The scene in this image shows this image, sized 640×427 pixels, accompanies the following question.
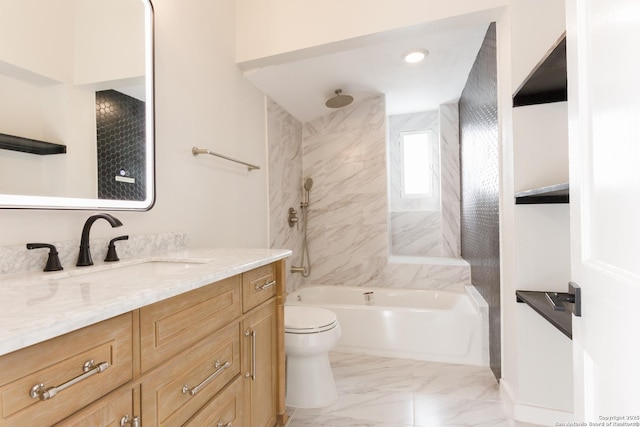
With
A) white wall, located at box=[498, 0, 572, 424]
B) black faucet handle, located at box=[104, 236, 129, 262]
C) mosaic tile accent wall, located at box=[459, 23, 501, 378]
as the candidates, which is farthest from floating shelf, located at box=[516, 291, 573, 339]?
black faucet handle, located at box=[104, 236, 129, 262]

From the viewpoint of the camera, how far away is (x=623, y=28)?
55 cm

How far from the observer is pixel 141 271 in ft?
3.76

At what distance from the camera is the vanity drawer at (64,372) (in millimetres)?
494

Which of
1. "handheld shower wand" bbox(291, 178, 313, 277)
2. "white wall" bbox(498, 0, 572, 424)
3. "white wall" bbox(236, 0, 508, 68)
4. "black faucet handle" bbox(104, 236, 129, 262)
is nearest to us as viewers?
"black faucet handle" bbox(104, 236, 129, 262)

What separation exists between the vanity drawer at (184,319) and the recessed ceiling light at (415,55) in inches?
83.2

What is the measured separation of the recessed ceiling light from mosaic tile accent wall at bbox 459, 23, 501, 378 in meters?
0.41

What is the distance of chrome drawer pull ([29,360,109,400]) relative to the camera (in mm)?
528

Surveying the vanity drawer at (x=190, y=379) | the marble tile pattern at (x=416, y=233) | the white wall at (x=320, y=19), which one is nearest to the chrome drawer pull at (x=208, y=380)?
the vanity drawer at (x=190, y=379)

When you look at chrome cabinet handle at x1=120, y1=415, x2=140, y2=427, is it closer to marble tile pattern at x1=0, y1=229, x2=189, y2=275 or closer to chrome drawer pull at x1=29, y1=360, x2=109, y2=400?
chrome drawer pull at x1=29, y1=360, x2=109, y2=400

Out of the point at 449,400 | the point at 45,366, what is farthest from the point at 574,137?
the point at 449,400

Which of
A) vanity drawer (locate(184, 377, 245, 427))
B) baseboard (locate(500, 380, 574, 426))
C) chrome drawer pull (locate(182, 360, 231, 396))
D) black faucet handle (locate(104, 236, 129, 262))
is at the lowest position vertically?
baseboard (locate(500, 380, 574, 426))

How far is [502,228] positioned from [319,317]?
3.92 feet

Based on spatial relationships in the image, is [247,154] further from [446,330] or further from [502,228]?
[446,330]

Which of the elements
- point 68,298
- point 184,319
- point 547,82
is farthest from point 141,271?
point 547,82
